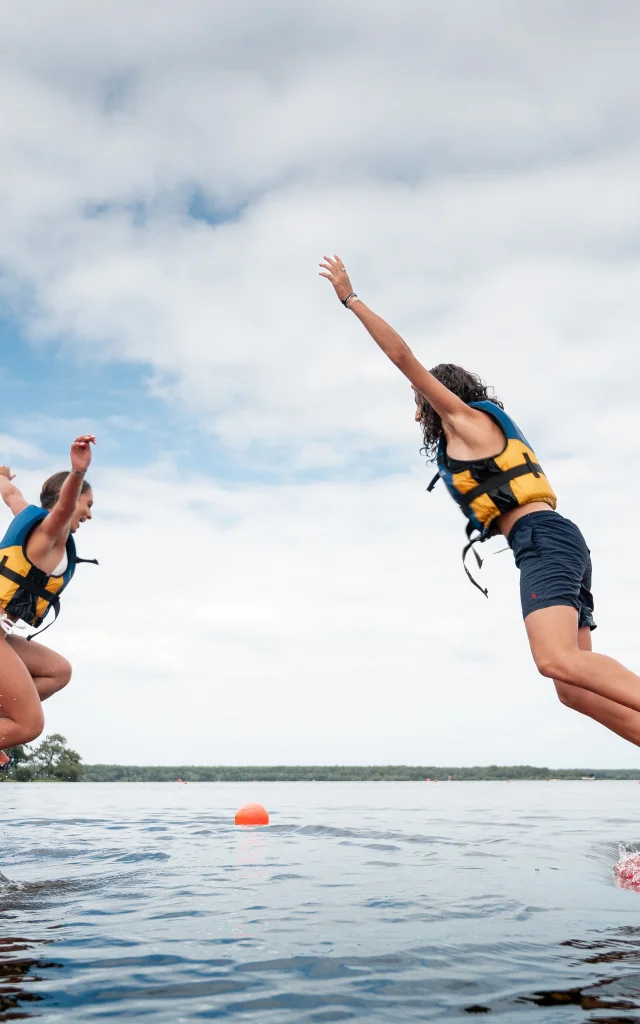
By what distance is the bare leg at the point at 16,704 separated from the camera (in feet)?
22.6

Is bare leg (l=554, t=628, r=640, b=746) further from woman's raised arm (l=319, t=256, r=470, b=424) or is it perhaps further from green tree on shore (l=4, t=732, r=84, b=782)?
green tree on shore (l=4, t=732, r=84, b=782)

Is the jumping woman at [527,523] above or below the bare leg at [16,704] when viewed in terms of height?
above

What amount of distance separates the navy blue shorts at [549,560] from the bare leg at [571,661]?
0.10 m

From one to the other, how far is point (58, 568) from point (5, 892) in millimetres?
2700

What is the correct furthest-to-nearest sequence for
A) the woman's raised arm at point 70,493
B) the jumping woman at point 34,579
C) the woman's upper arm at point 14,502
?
the woman's upper arm at point 14,502 < the jumping woman at point 34,579 < the woman's raised arm at point 70,493

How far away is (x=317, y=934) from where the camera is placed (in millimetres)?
4289

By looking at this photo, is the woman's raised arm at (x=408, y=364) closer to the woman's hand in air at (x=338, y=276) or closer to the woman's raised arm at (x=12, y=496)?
the woman's hand in air at (x=338, y=276)

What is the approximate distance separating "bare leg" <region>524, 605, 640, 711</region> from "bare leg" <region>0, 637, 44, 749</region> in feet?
13.9

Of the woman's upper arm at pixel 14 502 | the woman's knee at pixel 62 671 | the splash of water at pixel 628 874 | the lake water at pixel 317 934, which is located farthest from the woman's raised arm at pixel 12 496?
the splash of water at pixel 628 874

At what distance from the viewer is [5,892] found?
19.1ft

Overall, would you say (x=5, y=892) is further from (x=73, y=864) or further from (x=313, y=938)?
(x=313, y=938)

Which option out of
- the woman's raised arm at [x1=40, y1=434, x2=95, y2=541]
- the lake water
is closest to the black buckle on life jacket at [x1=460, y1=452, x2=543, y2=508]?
the lake water

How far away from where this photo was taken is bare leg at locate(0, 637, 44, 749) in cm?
688

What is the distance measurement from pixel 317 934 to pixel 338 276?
444 cm
